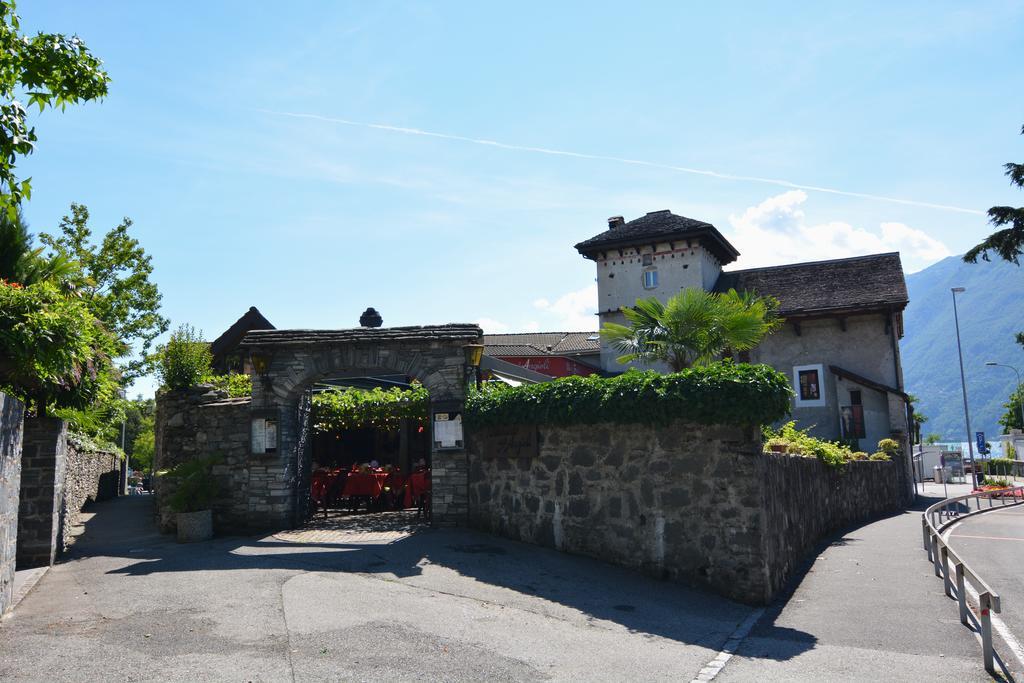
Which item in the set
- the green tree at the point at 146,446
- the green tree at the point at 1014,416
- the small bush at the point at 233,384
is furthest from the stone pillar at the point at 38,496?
the green tree at the point at 1014,416

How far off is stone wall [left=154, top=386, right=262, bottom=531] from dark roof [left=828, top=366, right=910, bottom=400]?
2132 cm

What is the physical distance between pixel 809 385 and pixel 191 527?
23230 mm

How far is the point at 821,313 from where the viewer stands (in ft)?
91.8

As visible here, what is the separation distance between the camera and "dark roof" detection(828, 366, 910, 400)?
26344 mm

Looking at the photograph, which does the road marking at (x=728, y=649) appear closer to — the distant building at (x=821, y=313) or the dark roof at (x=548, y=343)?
the distant building at (x=821, y=313)

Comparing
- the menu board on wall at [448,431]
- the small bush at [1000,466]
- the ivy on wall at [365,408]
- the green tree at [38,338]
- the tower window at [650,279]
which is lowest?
the small bush at [1000,466]

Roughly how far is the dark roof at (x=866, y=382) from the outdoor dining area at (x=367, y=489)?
17.9m

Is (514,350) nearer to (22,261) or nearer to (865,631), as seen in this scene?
(22,261)

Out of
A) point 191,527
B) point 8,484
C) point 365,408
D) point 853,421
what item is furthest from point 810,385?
point 8,484

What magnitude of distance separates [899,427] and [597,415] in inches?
786

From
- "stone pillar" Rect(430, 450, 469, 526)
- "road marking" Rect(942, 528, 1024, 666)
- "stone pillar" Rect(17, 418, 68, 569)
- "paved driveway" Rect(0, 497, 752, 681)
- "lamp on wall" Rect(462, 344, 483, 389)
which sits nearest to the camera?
"paved driveway" Rect(0, 497, 752, 681)

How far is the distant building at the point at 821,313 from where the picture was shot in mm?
26984

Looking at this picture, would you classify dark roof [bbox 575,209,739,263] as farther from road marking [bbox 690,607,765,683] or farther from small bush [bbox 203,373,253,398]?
road marking [bbox 690,607,765,683]

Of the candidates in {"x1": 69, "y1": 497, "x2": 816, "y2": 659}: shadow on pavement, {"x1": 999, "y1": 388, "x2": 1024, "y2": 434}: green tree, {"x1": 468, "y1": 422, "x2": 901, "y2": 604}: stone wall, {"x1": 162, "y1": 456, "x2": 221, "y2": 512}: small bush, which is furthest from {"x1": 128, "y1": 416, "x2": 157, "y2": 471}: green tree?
{"x1": 999, "y1": 388, "x2": 1024, "y2": 434}: green tree
